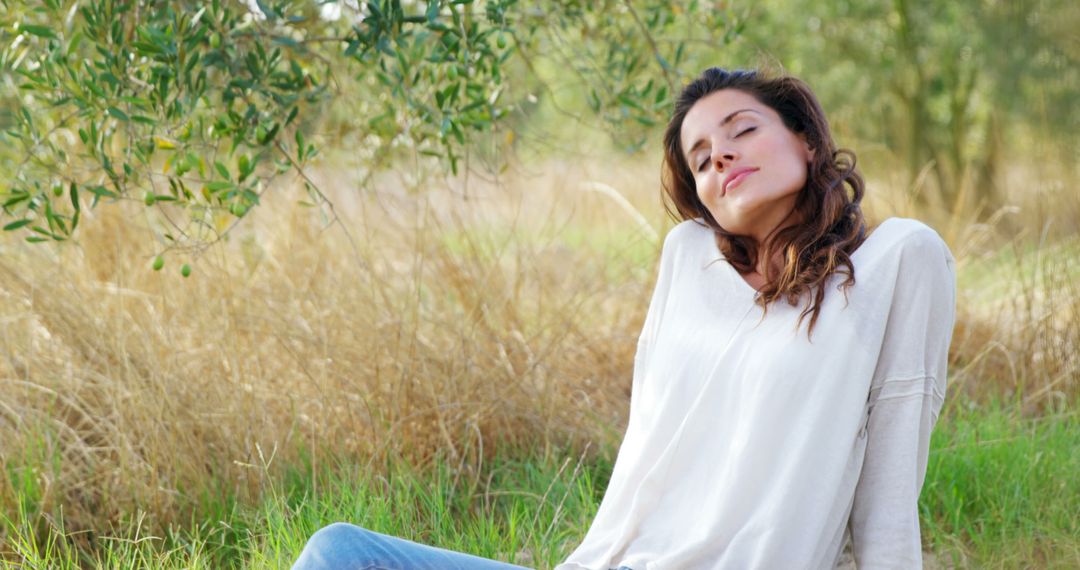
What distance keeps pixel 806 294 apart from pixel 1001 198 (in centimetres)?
748

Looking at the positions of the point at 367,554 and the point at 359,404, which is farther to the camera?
the point at 359,404

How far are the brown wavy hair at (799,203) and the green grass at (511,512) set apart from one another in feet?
3.05

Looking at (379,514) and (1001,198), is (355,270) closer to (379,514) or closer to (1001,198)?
(379,514)

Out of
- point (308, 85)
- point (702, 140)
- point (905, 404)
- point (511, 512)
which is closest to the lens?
point (905, 404)

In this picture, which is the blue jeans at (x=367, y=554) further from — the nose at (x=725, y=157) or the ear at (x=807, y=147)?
the ear at (x=807, y=147)

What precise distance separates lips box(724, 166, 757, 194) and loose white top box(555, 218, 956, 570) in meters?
0.28

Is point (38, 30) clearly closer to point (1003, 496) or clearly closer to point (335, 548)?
point (335, 548)

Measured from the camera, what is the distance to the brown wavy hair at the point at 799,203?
2.12 m

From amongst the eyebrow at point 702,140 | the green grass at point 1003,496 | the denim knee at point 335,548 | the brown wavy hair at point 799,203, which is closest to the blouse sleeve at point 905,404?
the brown wavy hair at point 799,203

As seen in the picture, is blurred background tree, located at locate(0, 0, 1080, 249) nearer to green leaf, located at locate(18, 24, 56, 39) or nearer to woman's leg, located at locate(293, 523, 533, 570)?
green leaf, located at locate(18, 24, 56, 39)

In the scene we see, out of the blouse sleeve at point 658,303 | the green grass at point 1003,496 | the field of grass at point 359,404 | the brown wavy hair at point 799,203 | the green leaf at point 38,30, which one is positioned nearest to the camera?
the brown wavy hair at point 799,203

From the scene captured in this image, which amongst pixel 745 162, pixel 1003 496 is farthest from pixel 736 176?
pixel 1003 496

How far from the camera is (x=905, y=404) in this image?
77.8 inches

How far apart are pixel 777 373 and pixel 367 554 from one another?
84cm
